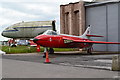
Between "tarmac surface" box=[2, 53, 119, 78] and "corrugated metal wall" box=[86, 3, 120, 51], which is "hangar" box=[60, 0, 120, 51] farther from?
"tarmac surface" box=[2, 53, 119, 78]

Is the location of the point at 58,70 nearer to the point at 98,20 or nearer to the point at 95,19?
the point at 98,20

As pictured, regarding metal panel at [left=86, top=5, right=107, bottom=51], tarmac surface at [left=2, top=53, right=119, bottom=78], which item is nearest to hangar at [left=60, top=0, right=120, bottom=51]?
metal panel at [left=86, top=5, right=107, bottom=51]

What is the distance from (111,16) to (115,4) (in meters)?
1.92

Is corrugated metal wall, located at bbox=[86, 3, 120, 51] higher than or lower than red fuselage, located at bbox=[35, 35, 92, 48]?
higher

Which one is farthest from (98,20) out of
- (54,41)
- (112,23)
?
(54,41)

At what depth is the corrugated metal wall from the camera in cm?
3006

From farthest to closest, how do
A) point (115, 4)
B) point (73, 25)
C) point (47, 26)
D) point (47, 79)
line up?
point (47, 26) → point (73, 25) → point (115, 4) → point (47, 79)

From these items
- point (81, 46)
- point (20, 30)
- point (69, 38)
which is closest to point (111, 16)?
point (81, 46)

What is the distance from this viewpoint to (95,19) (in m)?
33.1

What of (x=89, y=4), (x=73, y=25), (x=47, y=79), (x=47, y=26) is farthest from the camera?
(x=47, y=26)

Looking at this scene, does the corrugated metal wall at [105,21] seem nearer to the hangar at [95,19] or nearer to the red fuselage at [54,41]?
the hangar at [95,19]

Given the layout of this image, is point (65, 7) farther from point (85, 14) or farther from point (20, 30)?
point (20, 30)

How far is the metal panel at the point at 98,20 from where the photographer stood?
31656mm

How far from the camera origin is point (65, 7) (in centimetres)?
3778
